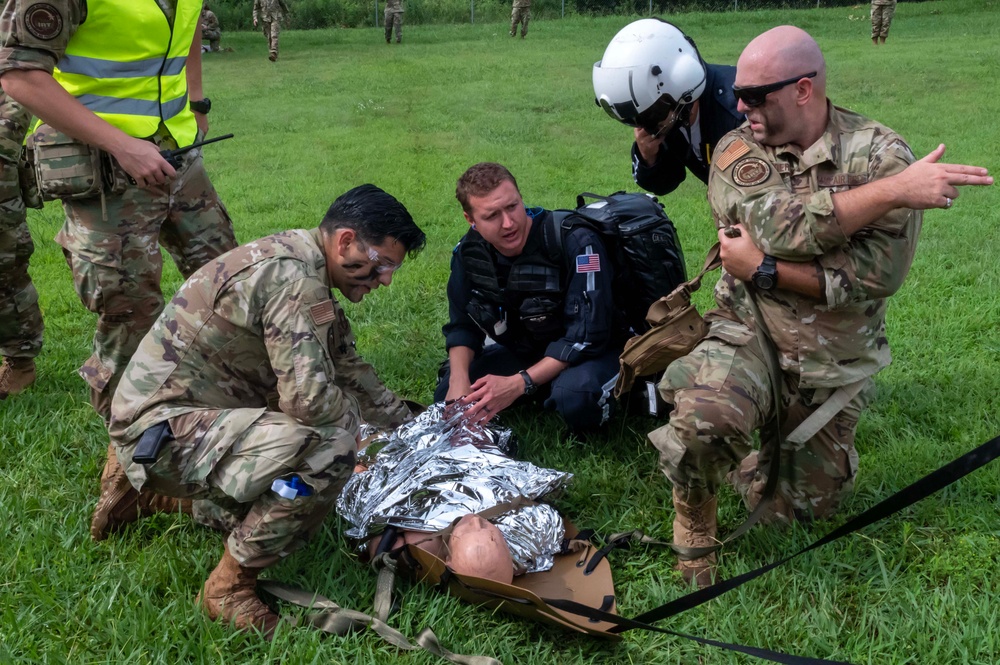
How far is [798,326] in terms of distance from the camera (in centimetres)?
351

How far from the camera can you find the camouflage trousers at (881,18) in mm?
20047

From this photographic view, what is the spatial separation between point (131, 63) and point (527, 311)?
6.91 ft

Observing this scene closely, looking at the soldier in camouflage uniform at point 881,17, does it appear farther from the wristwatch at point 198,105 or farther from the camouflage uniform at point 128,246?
A: the camouflage uniform at point 128,246

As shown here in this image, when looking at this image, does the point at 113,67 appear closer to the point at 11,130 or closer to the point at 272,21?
the point at 11,130

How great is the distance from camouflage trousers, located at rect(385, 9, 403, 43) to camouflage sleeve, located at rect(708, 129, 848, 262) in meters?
22.6

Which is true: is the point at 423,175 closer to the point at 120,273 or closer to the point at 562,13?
the point at 120,273

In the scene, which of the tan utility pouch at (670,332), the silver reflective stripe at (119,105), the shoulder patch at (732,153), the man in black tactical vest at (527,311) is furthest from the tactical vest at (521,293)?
the silver reflective stripe at (119,105)

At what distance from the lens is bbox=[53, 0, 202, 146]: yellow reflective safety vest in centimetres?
379

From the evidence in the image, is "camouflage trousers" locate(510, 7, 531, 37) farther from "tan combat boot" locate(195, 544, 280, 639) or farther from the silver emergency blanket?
"tan combat boot" locate(195, 544, 280, 639)

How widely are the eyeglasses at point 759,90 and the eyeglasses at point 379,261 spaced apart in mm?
1424

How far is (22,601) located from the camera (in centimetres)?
324

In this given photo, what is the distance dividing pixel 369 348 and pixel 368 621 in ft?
8.72

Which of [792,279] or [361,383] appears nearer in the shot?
[792,279]

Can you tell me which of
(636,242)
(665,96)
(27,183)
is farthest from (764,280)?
(27,183)
